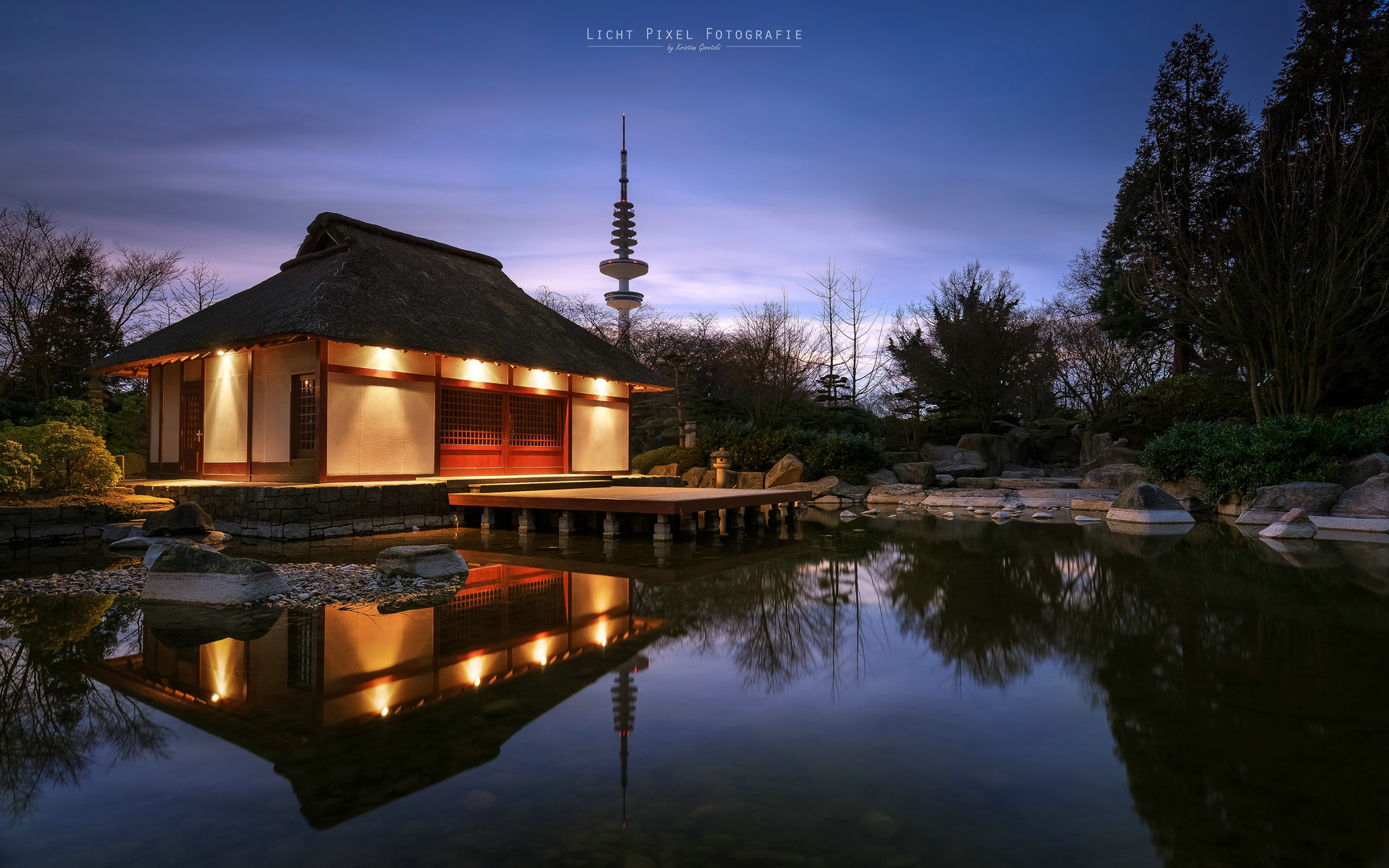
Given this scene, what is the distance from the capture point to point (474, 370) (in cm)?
1333

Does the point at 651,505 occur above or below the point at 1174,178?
below

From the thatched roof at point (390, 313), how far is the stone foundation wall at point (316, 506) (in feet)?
7.32

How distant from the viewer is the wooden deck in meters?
9.65

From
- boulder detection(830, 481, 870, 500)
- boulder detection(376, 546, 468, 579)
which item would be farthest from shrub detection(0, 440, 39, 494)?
boulder detection(830, 481, 870, 500)

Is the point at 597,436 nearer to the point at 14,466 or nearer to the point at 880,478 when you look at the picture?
the point at 880,478

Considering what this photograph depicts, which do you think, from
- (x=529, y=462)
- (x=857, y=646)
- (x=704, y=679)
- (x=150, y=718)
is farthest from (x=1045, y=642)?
(x=529, y=462)

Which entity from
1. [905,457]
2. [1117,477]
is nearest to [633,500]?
[1117,477]

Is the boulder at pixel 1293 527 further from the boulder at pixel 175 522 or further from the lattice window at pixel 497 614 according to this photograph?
the boulder at pixel 175 522

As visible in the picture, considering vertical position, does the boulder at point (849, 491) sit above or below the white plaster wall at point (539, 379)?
below

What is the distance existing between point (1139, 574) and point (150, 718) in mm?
7928

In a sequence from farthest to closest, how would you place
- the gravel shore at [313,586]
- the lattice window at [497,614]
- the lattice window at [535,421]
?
the lattice window at [535,421], the gravel shore at [313,586], the lattice window at [497,614]

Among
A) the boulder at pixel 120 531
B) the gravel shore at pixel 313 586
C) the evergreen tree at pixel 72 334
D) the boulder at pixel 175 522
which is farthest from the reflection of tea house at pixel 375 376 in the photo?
the evergreen tree at pixel 72 334

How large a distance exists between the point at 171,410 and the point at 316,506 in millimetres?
6818

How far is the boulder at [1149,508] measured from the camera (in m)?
11.9
